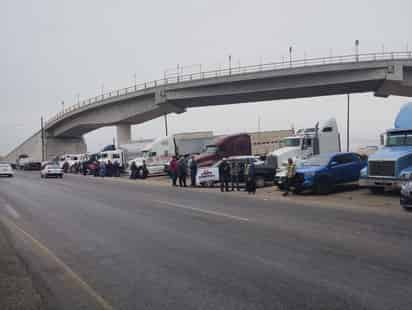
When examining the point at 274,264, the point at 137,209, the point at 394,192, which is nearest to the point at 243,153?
the point at 394,192

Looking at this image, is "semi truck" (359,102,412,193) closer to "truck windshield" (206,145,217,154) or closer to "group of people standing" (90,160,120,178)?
"truck windshield" (206,145,217,154)

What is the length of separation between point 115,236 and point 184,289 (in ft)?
14.6

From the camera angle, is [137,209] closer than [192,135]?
Yes

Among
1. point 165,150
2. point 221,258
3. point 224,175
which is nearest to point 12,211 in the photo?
point 224,175

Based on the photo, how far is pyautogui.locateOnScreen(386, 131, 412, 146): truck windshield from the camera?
1889cm

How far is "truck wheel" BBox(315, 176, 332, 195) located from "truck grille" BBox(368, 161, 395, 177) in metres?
2.14

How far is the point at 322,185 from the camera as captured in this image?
1994cm

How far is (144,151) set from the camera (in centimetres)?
3922

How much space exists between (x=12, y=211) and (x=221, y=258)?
34.3 ft

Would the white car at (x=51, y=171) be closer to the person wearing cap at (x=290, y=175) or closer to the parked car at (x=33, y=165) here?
the parked car at (x=33, y=165)

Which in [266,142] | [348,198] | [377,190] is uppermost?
[266,142]

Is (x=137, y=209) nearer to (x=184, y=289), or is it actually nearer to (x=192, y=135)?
(x=184, y=289)

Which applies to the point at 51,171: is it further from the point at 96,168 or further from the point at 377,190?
the point at 377,190

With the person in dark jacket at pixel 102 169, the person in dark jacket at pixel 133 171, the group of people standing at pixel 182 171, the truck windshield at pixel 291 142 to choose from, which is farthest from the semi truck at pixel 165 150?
the truck windshield at pixel 291 142
